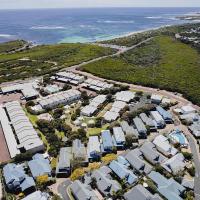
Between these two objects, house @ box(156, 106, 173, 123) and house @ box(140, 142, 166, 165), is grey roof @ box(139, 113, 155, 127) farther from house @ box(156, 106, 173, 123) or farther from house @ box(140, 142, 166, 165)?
house @ box(140, 142, 166, 165)

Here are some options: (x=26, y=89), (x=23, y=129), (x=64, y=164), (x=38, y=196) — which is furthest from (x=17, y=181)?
(x=26, y=89)

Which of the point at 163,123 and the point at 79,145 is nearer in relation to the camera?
the point at 79,145

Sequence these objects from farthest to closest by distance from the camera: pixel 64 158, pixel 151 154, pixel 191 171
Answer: pixel 151 154 → pixel 64 158 → pixel 191 171

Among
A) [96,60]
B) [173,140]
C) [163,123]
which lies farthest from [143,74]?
[173,140]

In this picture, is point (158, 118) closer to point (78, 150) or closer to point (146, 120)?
point (146, 120)

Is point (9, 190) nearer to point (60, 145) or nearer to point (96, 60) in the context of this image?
point (60, 145)

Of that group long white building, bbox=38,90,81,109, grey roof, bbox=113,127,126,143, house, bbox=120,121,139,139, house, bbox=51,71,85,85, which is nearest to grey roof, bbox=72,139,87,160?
grey roof, bbox=113,127,126,143
